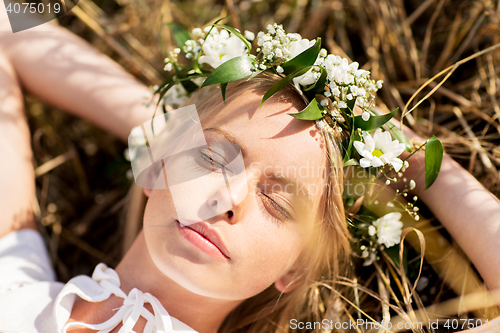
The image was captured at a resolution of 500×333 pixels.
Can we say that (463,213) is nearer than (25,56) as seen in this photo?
Yes

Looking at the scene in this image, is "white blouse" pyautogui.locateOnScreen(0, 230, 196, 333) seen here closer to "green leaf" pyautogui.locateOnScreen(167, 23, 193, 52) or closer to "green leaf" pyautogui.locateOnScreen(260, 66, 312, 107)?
"green leaf" pyautogui.locateOnScreen(260, 66, 312, 107)

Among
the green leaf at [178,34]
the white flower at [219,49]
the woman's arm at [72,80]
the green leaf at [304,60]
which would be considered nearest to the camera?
the green leaf at [304,60]

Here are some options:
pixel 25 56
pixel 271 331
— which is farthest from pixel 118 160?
pixel 271 331

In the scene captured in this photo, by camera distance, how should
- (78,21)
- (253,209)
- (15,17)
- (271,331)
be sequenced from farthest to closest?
(78,21), (15,17), (271,331), (253,209)

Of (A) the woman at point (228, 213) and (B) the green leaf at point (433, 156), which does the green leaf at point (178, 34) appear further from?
(B) the green leaf at point (433, 156)

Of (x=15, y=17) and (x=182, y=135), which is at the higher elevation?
(x=15, y=17)

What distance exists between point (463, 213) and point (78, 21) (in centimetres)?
267

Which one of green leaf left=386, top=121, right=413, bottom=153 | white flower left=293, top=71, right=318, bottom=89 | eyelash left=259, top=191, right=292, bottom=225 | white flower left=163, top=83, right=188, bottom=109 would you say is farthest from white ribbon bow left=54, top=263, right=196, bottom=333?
green leaf left=386, top=121, right=413, bottom=153

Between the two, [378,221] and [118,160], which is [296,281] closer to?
[378,221]

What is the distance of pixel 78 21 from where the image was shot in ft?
8.51

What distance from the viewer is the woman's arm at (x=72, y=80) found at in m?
1.96

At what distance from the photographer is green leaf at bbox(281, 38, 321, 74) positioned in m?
1.27

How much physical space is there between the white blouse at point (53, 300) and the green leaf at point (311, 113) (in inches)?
37.0

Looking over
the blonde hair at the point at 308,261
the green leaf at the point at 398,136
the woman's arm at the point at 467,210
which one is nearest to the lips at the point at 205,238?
the blonde hair at the point at 308,261
